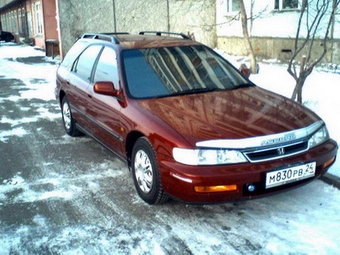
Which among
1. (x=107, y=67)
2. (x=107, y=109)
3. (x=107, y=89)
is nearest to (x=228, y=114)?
(x=107, y=89)

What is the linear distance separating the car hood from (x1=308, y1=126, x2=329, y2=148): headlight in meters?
0.12

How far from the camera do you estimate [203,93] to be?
4.19 m

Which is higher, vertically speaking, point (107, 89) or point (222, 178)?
point (107, 89)

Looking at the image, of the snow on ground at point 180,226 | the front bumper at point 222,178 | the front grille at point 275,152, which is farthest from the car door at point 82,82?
the front grille at point 275,152

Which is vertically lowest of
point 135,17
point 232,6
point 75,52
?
point 75,52

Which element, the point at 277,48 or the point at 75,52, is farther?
the point at 277,48

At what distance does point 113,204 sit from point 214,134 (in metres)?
1.32

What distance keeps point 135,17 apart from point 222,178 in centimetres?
1482

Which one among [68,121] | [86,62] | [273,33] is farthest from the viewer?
[273,33]

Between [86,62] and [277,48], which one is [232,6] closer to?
[277,48]

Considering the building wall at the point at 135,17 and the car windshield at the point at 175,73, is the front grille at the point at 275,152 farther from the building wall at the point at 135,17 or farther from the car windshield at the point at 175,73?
the building wall at the point at 135,17

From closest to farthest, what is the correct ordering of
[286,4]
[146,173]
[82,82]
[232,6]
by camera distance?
[146,173] < [82,82] < [286,4] < [232,6]

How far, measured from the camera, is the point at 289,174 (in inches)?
130

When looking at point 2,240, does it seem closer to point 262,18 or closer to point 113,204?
point 113,204
